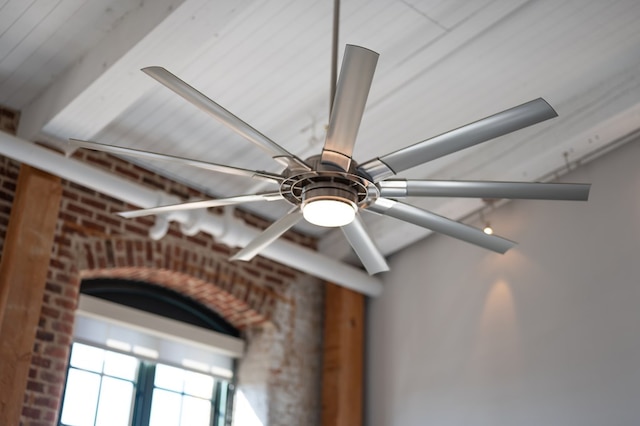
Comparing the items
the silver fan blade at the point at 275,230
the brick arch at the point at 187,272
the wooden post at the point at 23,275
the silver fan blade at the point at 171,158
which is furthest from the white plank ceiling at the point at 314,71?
the silver fan blade at the point at 275,230

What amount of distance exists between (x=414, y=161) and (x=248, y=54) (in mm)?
1609

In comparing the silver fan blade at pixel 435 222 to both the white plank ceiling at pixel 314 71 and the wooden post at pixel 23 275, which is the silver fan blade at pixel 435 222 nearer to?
the white plank ceiling at pixel 314 71

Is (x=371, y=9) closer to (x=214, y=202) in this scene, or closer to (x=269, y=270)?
(x=214, y=202)

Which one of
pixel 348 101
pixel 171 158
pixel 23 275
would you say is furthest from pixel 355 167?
pixel 23 275

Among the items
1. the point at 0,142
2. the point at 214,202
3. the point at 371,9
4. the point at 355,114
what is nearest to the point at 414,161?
the point at 355,114

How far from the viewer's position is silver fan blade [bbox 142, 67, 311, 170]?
98.5 inches

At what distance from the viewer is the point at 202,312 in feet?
17.0

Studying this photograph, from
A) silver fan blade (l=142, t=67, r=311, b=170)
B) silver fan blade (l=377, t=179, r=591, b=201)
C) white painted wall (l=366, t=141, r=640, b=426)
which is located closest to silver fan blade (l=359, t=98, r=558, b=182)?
silver fan blade (l=377, t=179, r=591, b=201)

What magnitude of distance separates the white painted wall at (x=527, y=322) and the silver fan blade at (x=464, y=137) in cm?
193

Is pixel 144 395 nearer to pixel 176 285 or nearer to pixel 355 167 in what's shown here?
pixel 176 285

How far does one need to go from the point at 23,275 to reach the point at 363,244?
1.91 metres

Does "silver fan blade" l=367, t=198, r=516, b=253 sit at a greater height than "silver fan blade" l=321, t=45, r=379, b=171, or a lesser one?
lesser

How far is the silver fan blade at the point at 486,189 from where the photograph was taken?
2.64m

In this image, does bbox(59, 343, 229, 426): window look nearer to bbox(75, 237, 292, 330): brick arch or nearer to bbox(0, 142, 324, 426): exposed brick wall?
bbox(0, 142, 324, 426): exposed brick wall
